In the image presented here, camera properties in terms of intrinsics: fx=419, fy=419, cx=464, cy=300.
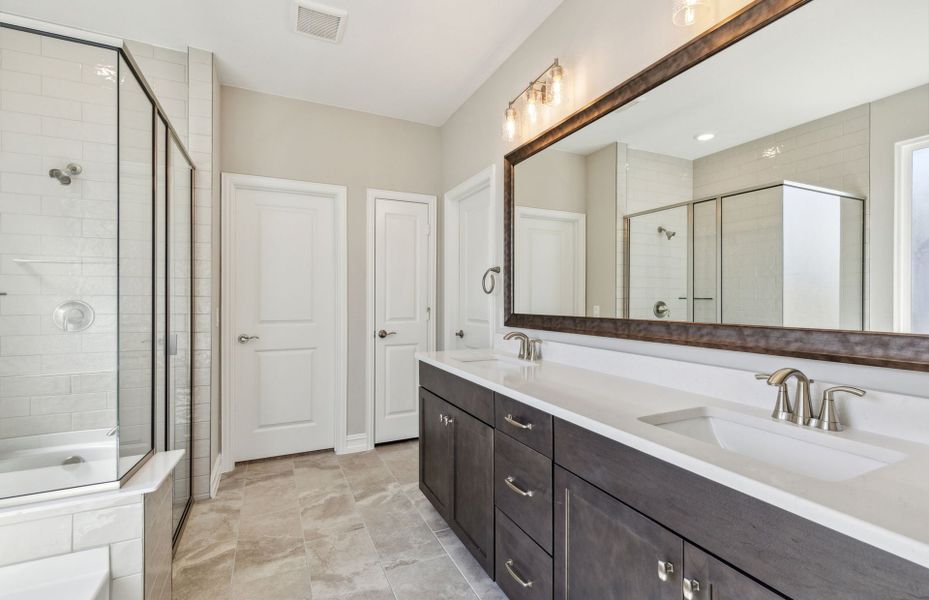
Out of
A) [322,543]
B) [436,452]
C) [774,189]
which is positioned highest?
[774,189]

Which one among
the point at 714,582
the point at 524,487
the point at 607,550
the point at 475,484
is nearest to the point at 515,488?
the point at 524,487

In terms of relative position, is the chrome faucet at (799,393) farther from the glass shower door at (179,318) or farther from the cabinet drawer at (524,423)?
the glass shower door at (179,318)

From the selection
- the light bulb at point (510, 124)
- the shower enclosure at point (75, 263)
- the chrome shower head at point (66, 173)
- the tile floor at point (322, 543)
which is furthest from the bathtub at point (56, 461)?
the light bulb at point (510, 124)

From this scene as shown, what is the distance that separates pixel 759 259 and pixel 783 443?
0.53 metres

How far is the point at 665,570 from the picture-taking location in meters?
0.91

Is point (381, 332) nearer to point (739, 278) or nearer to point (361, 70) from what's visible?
point (361, 70)

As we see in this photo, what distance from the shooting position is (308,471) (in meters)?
2.87

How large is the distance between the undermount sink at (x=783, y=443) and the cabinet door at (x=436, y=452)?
1.06 metres

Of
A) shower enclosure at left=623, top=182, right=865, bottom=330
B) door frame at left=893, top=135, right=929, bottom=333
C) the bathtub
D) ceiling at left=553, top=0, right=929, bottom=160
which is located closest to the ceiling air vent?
ceiling at left=553, top=0, right=929, bottom=160

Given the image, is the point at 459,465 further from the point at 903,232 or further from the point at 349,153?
the point at 349,153

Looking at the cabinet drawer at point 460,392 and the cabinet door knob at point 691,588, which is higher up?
the cabinet drawer at point 460,392

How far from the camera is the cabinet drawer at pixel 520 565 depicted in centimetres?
132

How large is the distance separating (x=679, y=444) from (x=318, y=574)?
65.2 inches

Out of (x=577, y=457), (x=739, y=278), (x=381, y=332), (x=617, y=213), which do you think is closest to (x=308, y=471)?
(x=381, y=332)
